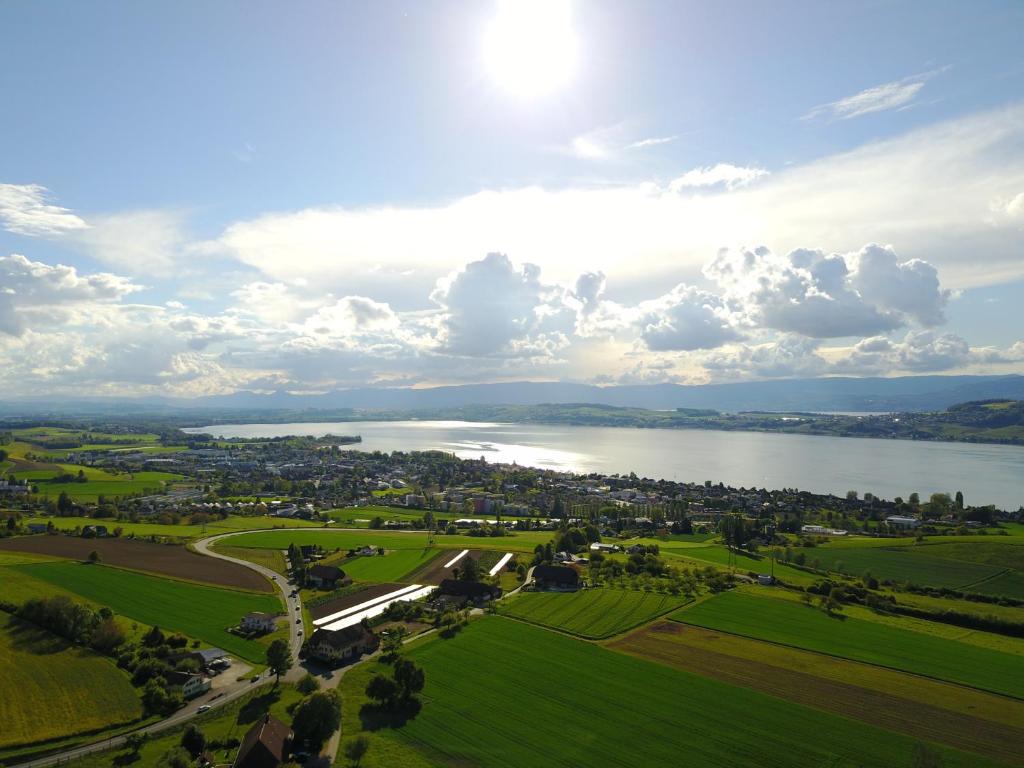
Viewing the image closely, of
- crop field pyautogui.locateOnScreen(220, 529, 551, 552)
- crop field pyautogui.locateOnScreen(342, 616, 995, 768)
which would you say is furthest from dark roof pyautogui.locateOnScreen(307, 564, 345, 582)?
crop field pyautogui.locateOnScreen(342, 616, 995, 768)

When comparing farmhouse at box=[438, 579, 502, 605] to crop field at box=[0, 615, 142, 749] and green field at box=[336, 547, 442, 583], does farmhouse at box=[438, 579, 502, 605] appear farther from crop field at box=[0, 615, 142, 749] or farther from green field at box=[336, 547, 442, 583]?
crop field at box=[0, 615, 142, 749]

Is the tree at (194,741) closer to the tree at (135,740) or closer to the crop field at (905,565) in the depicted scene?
the tree at (135,740)

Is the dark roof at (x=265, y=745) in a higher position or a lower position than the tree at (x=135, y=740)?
higher

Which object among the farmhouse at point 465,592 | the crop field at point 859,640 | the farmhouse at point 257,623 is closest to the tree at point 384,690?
the farmhouse at point 257,623

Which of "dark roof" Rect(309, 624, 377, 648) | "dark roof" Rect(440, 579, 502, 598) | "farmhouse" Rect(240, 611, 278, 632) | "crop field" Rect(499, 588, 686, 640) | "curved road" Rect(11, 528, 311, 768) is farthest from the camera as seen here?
"dark roof" Rect(440, 579, 502, 598)

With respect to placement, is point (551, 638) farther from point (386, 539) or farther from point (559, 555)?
point (386, 539)

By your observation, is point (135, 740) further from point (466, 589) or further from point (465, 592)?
point (466, 589)

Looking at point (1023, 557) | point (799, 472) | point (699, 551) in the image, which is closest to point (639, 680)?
point (699, 551)
